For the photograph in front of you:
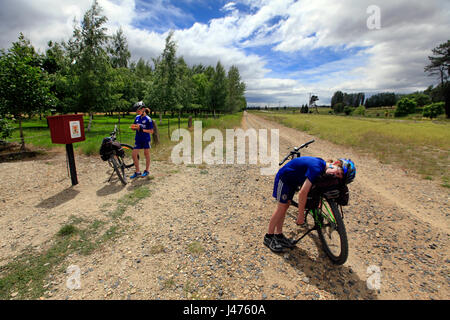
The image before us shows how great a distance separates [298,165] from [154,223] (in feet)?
10.6

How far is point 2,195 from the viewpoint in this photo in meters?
5.17

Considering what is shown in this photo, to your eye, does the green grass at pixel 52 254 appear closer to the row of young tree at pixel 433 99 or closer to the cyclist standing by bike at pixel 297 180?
the cyclist standing by bike at pixel 297 180

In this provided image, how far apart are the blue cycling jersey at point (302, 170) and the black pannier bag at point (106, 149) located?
17.5 ft

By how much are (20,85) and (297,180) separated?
1276 cm

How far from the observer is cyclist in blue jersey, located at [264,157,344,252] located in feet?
9.46

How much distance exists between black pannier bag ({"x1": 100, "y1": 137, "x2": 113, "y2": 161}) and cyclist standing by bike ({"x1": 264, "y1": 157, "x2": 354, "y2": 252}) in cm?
526

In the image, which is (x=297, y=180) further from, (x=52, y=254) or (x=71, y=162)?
(x=71, y=162)

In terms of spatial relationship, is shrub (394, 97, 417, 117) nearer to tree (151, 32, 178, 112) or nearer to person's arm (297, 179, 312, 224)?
tree (151, 32, 178, 112)

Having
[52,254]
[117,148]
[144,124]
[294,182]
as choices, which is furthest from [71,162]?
[294,182]

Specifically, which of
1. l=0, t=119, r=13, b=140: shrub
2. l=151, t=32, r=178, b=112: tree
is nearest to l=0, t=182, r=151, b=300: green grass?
l=0, t=119, r=13, b=140: shrub

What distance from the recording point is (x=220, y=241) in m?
3.68

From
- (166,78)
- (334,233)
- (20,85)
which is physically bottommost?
(334,233)

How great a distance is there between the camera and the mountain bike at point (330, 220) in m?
2.94
